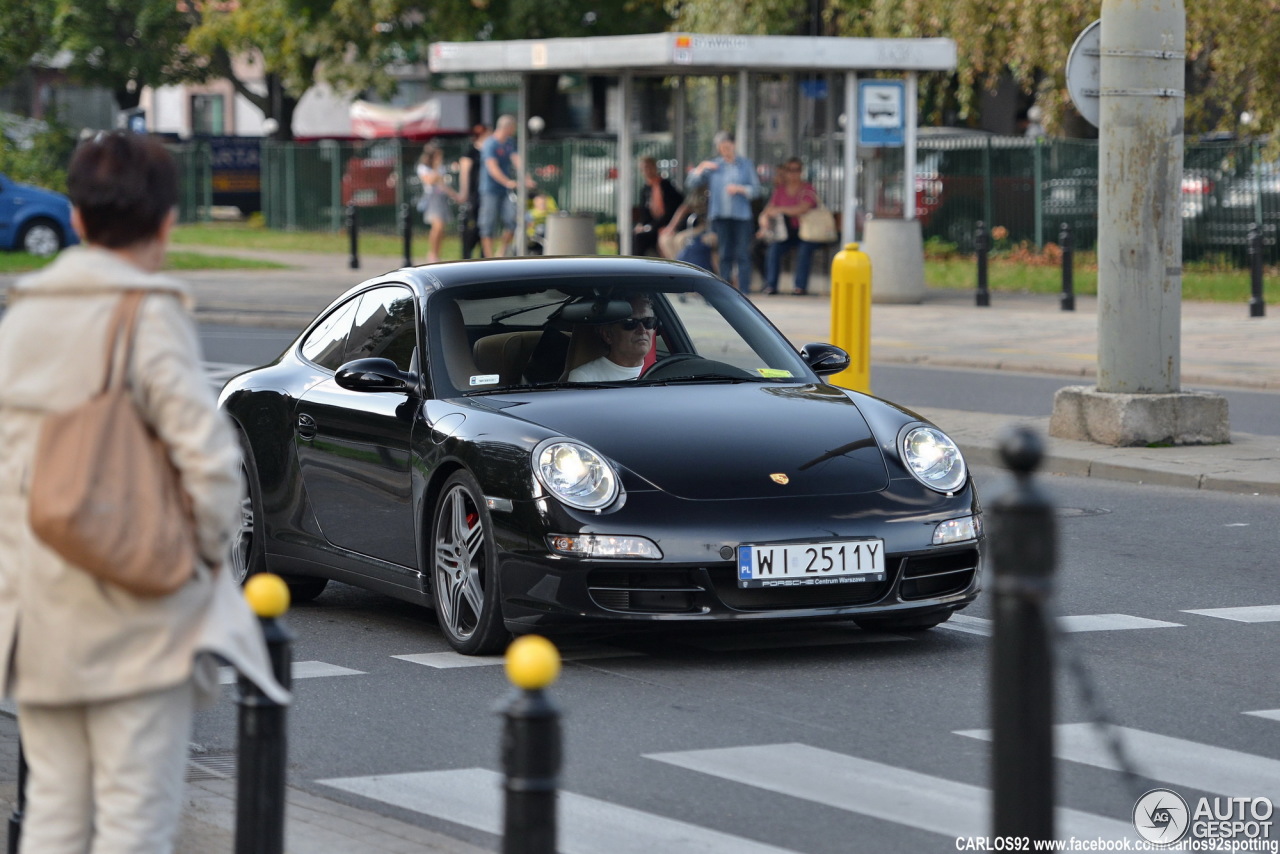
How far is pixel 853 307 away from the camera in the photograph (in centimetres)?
1399

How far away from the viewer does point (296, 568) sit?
27.7ft

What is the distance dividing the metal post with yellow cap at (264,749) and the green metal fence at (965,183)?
67.8 feet

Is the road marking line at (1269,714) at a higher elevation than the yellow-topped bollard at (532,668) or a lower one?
lower

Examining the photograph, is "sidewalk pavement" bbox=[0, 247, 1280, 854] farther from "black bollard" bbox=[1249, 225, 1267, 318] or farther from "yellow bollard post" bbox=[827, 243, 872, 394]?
"yellow bollard post" bbox=[827, 243, 872, 394]

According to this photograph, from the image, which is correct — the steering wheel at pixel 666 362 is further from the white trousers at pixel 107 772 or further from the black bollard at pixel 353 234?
the black bollard at pixel 353 234

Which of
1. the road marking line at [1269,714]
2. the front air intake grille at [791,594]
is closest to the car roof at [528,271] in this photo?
the front air intake grille at [791,594]

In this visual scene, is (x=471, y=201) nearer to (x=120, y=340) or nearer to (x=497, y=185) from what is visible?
(x=497, y=185)

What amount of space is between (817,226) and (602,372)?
18.6 metres

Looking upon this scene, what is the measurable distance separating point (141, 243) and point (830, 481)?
3.83 m

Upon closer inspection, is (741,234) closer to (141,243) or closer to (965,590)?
(965,590)

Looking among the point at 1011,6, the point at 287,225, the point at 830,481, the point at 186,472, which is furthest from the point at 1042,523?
the point at 287,225

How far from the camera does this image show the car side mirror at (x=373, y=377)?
25.2ft

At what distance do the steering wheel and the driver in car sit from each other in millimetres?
49

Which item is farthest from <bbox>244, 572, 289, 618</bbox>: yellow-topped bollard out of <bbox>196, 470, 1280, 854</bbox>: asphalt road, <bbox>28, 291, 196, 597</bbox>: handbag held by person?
<bbox>196, 470, 1280, 854</bbox>: asphalt road
